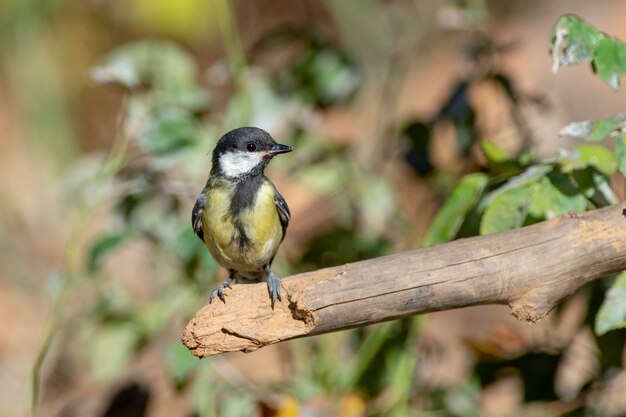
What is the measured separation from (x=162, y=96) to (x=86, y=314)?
953 millimetres

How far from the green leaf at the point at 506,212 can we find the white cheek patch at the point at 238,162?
85 cm

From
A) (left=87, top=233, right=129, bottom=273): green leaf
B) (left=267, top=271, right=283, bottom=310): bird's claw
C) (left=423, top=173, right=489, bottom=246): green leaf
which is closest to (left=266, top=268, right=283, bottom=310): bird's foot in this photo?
(left=267, top=271, right=283, bottom=310): bird's claw

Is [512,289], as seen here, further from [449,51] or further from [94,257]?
[449,51]

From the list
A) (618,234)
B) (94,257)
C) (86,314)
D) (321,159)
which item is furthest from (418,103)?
(618,234)

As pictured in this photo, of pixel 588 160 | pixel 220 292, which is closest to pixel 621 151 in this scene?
pixel 588 160

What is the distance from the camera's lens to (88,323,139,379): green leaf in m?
3.49

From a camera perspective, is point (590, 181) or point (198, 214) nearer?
point (590, 181)

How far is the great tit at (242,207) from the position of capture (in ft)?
9.29

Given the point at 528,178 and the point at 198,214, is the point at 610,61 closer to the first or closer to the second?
the point at 528,178

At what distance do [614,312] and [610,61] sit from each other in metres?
0.60

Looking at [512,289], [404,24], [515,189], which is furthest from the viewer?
[404,24]

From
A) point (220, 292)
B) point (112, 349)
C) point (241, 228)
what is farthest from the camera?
point (112, 349)

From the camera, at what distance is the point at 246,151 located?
2.92m

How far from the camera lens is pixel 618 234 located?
6.84 ft
